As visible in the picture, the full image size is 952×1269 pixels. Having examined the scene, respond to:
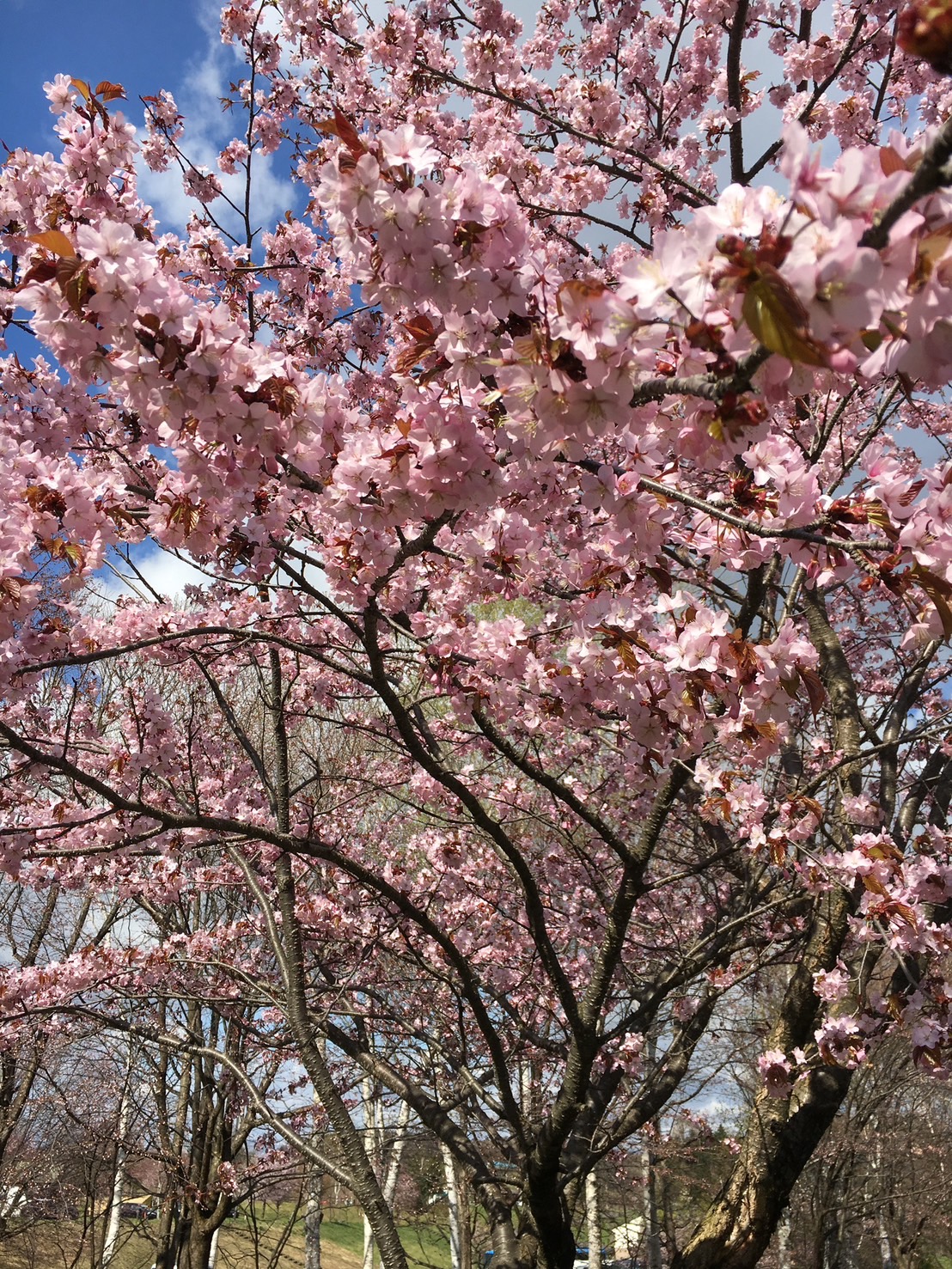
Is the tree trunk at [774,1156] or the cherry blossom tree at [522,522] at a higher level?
the cherry blossom tree at [522,522]

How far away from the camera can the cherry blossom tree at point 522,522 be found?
135 cm

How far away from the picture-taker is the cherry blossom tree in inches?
53.2

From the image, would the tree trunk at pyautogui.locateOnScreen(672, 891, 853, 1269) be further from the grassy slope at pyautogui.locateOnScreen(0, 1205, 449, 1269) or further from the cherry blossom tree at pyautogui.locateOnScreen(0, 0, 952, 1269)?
the grassy slope at pyautogui.locateOnScreen(0, 1205, 449, 1269)

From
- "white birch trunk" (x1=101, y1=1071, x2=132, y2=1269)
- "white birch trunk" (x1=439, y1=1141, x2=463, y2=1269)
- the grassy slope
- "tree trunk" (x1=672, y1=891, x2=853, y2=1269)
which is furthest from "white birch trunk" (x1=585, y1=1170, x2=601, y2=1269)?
"tree trunk" (x1=672, y1=891, x2=853, y2=1269)

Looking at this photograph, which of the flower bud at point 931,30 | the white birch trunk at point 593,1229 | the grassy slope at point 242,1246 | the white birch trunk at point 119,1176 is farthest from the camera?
the white birch trunk at point 593,1229

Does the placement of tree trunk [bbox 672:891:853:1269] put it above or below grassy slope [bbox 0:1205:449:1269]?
above

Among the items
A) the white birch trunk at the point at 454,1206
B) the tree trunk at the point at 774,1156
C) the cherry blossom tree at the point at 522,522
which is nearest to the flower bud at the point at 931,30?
the cherry blossom tree at the point at 522,522

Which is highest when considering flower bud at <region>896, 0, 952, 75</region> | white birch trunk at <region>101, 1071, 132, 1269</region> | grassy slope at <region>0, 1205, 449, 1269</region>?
flower bud at <region>896, 0, 952, 75</region>

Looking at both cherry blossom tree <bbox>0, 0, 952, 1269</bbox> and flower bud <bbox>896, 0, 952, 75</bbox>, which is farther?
cherry blossom tree <bbox>0, 0, 952, 1269</bbox>

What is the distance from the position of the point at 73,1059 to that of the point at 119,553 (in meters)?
10.8

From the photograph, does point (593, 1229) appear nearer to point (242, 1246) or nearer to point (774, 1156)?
point (774, 1156)

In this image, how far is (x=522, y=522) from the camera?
2.57 metres

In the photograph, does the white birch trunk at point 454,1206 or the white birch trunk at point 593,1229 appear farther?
the white birch trunk at point 593,1229

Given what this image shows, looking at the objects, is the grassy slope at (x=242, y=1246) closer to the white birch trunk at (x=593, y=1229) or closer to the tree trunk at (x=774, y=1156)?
the white birch trunk at (x=593, y=1229)
